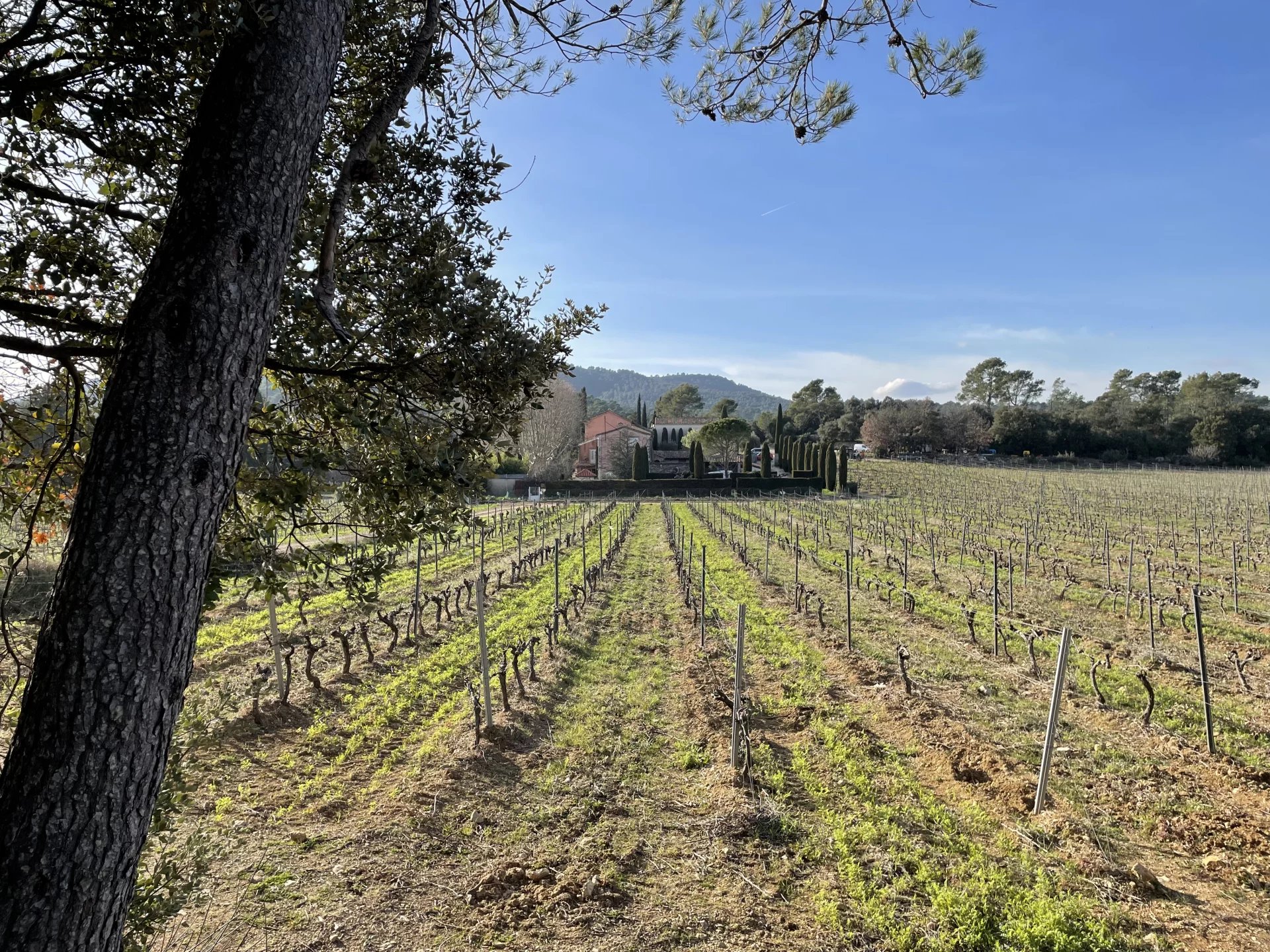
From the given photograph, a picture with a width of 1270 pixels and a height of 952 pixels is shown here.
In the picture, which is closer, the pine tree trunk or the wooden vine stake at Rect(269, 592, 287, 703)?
the pine tree trunk

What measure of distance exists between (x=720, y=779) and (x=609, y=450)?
49830 mm

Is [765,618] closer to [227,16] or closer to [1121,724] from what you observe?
[1121,724]

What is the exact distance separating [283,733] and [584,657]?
3.80 meters

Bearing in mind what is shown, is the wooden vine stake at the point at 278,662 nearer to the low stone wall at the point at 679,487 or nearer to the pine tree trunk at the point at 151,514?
→ the pine tree trunk at the point at 151,514

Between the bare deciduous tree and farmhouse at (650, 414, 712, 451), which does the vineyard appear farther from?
farmhouse at (650, 414, 712, 451)

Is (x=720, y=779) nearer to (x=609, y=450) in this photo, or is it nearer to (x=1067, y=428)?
(x=609, y=450)

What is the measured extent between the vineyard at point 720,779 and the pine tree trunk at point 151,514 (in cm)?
97

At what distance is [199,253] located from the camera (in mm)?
1818

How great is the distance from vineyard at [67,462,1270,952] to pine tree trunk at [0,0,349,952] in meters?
0.97

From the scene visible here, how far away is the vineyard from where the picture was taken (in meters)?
3.89

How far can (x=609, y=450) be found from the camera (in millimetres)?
55094

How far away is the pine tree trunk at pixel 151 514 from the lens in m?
1.53

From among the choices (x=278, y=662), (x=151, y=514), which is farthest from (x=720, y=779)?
(x=151, y=514)

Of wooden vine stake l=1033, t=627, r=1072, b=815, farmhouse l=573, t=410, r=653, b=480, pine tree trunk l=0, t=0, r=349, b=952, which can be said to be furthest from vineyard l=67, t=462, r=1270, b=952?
farmhouse l=573, t=410, r=653, b=480
